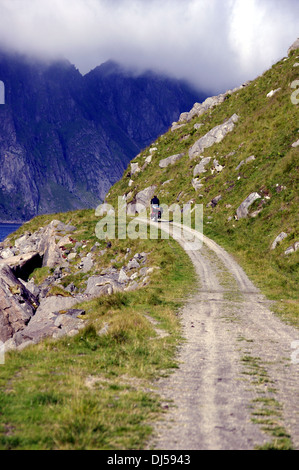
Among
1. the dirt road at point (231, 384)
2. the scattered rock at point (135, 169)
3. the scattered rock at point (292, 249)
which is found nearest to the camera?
the dirt road at point (231, 384)

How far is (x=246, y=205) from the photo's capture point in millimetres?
40531

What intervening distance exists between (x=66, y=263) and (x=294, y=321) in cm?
2732

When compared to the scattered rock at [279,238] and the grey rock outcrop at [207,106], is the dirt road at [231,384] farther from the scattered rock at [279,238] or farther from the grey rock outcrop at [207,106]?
the grey rock outcrop at [207,106]

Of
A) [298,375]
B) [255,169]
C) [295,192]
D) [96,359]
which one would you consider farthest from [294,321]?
[255,169]

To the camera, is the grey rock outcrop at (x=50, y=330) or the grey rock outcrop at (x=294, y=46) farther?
the grey rock outcrop at (x=294, y=46)

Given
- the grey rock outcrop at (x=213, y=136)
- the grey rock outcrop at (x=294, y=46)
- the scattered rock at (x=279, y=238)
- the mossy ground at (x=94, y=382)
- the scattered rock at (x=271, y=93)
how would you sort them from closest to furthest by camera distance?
the mossy ground at (x=94, y=382) → the scattered rock at (x=279, y=238) → the scattered rock at (x=271, y=93) → the grey rock outcrop at (x=213, y=136) → the grey rock outcrop at (x=294, y=46)

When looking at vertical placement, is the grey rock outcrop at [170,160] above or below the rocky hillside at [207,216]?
above

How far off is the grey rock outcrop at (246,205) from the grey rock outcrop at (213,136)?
24.0m

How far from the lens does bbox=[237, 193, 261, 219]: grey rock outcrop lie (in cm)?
4009

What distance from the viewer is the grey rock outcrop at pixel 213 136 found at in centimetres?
6228

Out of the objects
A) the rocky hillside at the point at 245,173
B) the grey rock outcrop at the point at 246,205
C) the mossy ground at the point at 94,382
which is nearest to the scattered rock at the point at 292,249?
the rocky hillside at the point at 245,173

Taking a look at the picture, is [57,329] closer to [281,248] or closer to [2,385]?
[2,385]

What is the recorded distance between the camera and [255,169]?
45656 mm

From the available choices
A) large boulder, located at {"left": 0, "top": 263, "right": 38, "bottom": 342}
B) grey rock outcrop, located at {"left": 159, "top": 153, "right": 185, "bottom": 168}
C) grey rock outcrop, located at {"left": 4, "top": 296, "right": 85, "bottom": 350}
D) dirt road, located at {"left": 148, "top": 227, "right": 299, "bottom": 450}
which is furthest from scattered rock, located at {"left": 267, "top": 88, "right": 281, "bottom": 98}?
grey rock outcrop, located at {"left": 4, "top": 296, "right": 85, "bottom": 350}
